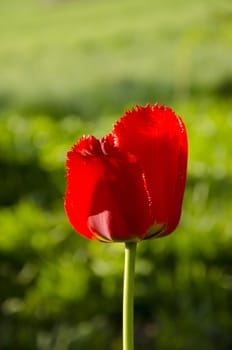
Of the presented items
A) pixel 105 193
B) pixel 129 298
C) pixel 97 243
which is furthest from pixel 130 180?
pixel 97 243

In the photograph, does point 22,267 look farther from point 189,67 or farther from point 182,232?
point 189,67

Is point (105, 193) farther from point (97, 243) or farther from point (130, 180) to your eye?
point (97, 243)

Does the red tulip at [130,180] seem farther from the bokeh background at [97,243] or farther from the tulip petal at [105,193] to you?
the bokeh background at [97,243]

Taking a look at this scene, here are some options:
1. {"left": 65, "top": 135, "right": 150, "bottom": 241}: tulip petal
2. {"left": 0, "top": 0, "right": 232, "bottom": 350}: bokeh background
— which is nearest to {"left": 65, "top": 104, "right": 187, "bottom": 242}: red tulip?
{"left": 65, "top": 135, "right": 150, "bottom": 241}: tulip petal

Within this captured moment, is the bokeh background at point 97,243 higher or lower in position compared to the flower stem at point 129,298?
higher

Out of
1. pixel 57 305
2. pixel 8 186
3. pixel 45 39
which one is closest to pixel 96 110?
pixel 8 186

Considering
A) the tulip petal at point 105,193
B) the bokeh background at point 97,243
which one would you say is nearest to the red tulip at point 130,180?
the tulip petal at point 105,193

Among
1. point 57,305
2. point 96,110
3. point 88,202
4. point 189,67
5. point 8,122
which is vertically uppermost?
point 189,67
